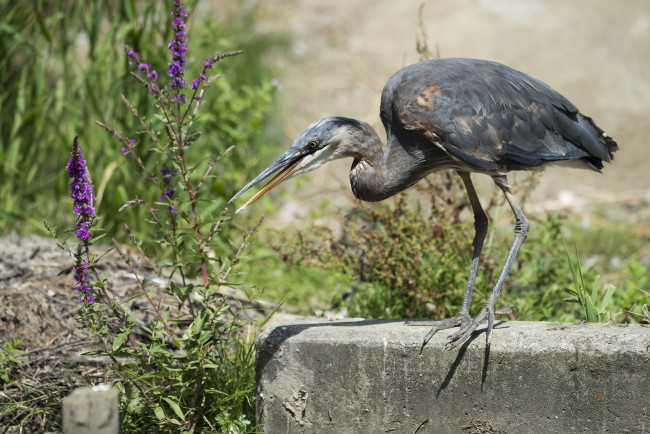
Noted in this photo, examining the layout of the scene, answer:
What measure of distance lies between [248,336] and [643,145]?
5.94m

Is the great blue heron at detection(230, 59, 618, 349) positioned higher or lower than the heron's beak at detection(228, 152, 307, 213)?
higher

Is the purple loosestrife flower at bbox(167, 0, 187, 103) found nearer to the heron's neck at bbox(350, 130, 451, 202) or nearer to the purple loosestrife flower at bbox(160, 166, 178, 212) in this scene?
the purple loosestrife flower at bbox(160, 166, 178, 212)

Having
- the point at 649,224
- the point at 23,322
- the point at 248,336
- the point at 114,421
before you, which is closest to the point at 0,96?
the point at 23,322

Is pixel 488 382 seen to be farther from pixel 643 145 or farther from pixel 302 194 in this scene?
pixel 643 145

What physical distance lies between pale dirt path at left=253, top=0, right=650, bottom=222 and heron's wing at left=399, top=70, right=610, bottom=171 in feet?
12.7

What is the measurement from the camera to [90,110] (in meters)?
5.66

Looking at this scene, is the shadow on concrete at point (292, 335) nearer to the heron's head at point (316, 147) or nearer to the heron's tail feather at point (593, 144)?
the heron's head at point (316, 147)

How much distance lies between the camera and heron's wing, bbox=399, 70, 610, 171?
350cm

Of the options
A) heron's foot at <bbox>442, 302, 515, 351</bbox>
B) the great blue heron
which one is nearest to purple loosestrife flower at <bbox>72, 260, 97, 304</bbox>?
the great blue heron

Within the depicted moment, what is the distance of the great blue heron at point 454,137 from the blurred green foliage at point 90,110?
6.53 ft

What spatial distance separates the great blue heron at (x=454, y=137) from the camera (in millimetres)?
3490

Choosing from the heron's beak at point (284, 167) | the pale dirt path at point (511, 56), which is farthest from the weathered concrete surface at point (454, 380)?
the pale dirt path at point (511, 56)

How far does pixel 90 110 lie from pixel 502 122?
3.33 meters

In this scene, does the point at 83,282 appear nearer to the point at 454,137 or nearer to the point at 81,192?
the point at 81,192
